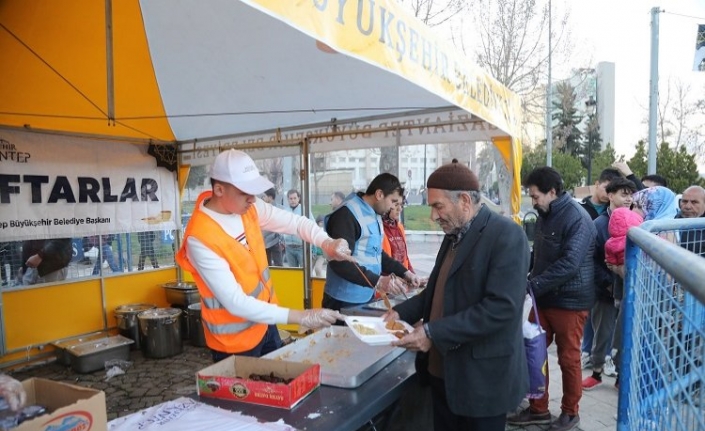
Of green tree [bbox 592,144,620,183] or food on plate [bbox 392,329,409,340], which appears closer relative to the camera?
food on plate [bbox 392,329,409,340]

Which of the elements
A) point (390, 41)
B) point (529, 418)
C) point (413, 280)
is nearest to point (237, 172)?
point (390, 41)

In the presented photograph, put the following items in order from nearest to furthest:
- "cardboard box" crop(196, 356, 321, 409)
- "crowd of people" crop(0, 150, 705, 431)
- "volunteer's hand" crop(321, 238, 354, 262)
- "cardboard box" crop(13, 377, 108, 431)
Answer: "cardboard box" crop(13, 377, 108, 431) < "cardboard box" crop(196, 356, 321, 409) < "crowd of people" crop(0, 150, 705, 431) < "volunteer's hand" crop(321, 238, 354, 262)

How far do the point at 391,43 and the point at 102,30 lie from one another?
8.68 feet

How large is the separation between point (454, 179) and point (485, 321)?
23.0 inches

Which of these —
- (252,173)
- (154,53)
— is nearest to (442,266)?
(252,173)

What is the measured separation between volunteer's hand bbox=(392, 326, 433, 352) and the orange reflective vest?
31.6 inches

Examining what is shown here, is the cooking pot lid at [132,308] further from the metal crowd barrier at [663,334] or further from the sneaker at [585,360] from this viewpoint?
the metal crowd barrier at [663,334]

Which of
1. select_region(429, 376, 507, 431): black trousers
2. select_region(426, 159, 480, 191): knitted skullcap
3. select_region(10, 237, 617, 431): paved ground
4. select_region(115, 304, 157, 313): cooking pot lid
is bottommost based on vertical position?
select_region(10, 237, 617, 431): paved ground

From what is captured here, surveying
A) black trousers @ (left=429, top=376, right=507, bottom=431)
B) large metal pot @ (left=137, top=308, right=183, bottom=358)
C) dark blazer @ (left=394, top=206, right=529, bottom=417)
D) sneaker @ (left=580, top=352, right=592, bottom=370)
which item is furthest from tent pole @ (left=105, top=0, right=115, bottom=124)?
sneaker @ (left=580, top=352, right=592, bottom=370)

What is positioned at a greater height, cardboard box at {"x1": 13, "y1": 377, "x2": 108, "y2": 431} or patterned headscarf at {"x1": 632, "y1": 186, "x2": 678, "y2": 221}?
patterned headscarf at {"x1": 632, "y1": 186, "x2": 678, "y2": 221}

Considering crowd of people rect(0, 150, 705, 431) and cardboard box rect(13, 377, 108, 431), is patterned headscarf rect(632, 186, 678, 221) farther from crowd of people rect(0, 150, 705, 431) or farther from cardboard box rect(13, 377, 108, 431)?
cardboard box rect(13, 377, 108, 431)

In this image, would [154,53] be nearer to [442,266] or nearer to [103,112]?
[103,112]

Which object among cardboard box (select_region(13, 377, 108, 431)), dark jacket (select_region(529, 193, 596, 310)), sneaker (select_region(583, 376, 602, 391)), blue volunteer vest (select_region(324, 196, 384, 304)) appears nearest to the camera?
cardboard box (select_region(13, 377, 108, 431))

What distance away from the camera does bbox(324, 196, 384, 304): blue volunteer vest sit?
3.42 m
